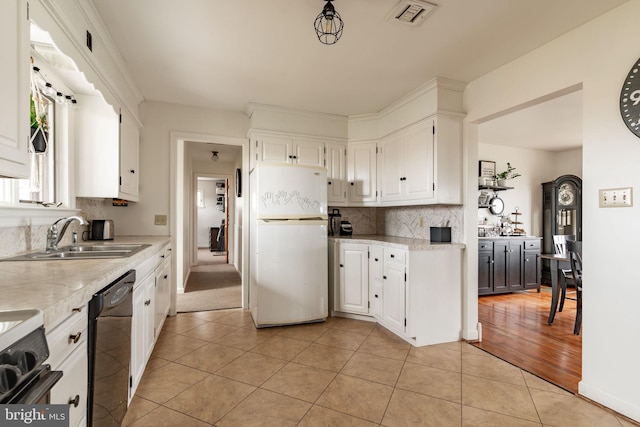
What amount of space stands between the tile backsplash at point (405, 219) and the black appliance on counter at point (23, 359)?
3.06 meters

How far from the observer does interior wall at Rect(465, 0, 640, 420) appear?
1810mm

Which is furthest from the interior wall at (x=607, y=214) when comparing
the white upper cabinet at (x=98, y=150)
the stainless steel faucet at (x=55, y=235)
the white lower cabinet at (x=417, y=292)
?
the white upper cabinet at (x=98, y=150)

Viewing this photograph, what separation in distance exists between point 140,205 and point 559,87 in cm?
397

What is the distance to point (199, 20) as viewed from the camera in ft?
6.74

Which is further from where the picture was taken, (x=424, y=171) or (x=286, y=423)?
(x=424, y=171)

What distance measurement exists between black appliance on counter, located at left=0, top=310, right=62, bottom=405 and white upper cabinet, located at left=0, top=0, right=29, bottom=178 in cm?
72

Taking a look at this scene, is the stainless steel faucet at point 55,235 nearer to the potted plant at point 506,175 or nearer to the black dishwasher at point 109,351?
the black dishwasher at point 109,351

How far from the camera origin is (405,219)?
3.85 meters

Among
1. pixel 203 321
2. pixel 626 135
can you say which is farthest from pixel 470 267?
pixel 203 321

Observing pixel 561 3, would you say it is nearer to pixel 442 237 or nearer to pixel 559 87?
pixel 559 87

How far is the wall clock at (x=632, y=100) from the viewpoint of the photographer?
177 cm

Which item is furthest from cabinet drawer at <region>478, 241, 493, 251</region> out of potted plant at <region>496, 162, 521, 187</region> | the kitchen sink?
the kitchen sink

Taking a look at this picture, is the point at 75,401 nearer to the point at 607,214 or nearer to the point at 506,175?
the point at 607,214

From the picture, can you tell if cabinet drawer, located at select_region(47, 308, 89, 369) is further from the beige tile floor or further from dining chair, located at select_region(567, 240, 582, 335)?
dining chair, located at select_region(567, 240, 582, 335)
